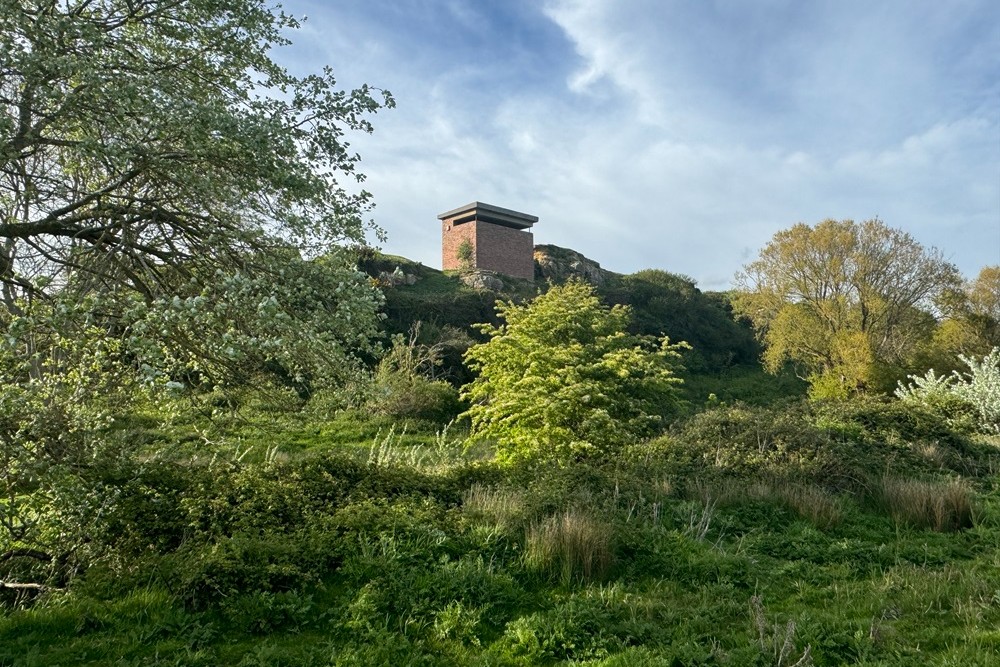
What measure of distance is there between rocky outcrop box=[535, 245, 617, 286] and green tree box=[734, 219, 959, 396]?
2034 cm

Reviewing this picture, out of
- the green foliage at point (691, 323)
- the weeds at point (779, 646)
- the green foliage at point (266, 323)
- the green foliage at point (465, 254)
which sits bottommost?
the weeds at point (779, 646)

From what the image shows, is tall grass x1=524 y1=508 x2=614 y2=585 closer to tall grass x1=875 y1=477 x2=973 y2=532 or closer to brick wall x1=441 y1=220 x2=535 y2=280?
tall grass x1=875 y1=477 x2=973 y2=532

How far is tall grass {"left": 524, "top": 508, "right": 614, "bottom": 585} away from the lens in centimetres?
612

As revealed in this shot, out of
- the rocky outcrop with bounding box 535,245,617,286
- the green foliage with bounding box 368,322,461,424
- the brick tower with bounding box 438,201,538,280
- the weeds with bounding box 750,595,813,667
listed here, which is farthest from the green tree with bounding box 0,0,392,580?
the rocky outcrop with bounding box 535,245,617,286

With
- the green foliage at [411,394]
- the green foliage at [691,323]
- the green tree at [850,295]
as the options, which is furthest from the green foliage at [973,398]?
the green foliage at [691,323]

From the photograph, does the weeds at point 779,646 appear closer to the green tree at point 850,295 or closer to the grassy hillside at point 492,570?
the grassy hillside at point 492,570

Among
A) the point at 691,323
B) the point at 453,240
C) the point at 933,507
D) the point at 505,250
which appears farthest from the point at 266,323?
the point at 453,240

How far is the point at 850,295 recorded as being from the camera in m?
27.8

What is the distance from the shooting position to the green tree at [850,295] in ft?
89.0

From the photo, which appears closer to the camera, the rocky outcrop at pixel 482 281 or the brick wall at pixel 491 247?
the rocky outcrop at pixel 482 281

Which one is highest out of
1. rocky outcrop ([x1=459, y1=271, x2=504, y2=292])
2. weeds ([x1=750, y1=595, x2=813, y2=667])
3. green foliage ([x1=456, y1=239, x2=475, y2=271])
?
green foliage ([x1=456, y1=239, x2=475, y2=271])

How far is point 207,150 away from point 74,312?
1.82 m

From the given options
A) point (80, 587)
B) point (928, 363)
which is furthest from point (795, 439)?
point (928, 363)

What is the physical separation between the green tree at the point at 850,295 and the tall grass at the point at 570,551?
23.5 meters
